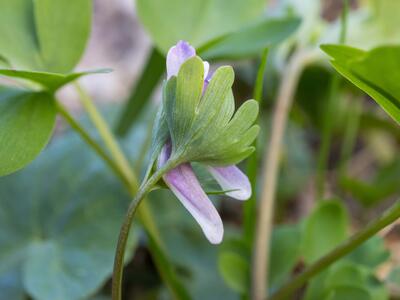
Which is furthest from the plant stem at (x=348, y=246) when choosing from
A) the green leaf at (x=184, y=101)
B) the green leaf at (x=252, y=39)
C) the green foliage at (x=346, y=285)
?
the green leaf at (x=252, y=39)

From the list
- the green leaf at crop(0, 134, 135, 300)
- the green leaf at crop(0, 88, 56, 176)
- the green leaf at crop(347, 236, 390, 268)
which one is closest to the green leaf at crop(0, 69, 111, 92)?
the green leaf at crop(0, 88, 56, 176)

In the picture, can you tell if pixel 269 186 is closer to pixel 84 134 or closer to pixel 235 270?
pixel 235 270

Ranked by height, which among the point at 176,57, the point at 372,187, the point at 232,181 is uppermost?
the point at 176,57

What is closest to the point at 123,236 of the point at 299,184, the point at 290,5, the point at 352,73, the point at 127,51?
the point at 352,73

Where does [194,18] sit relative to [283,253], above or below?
above

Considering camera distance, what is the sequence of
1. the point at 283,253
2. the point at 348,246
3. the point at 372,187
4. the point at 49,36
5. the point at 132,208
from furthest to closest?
the point at 372,187, the point at 283,253, the point at 49,36, the point at 348,246, the point at 132,208

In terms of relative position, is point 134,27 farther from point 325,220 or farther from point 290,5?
point 325,220

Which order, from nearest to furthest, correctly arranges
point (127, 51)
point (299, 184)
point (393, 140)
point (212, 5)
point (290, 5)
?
point (212, 5) < point (290, 5) < point (299, 184) < point (393, 140) < point (127, 51)

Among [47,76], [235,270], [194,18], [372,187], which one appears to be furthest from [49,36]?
[372,187]
